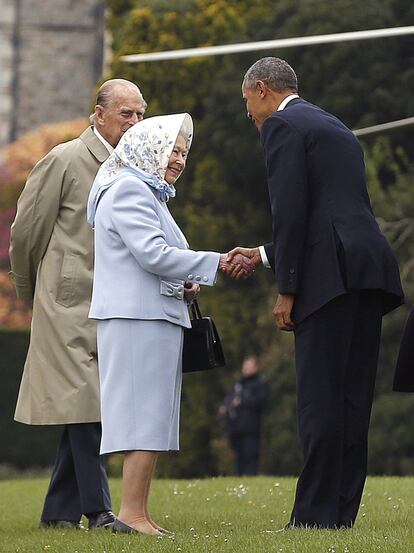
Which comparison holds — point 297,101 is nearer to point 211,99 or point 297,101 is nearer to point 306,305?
point 306,305

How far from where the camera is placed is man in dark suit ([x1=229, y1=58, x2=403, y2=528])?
6414 mm

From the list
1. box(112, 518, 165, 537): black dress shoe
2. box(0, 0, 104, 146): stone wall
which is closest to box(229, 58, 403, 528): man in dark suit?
box(112, 518, 165, 537): black dress shoe

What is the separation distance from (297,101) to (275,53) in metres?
13.4

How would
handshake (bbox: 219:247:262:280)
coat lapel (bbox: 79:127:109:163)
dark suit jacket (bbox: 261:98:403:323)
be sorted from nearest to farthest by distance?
1. dark suit jacket (bbox: 261:98:403:323)
2. handshake (bbox: 219:247:262:280)
3. coat lapel (bbox: 79:127:109:163)

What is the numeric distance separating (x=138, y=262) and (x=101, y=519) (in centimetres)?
133

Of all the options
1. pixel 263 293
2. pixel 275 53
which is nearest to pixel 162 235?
pixel 275 53

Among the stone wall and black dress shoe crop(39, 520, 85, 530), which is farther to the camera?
the stone wall

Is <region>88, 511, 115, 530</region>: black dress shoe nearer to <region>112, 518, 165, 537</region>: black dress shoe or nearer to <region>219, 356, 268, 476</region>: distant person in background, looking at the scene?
<region>112, 518, 165, 537</region>: black dress shoe

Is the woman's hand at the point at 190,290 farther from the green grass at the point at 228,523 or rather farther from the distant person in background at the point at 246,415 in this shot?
the distant person in background at the point at 246,415

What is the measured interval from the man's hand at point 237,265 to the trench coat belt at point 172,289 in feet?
0.63

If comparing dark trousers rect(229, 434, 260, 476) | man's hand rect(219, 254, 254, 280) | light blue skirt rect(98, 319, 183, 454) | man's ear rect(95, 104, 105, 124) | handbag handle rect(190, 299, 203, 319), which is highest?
man's ear rect(95, 104, 105, 124)

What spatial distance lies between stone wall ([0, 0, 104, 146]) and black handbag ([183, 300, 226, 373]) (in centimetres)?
4497

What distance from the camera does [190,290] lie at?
6.86 metres

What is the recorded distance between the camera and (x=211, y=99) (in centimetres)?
2100
